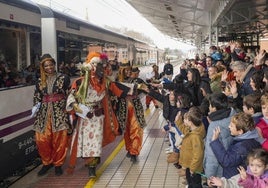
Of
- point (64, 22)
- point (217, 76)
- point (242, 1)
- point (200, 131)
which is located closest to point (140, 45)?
point (242, 1)

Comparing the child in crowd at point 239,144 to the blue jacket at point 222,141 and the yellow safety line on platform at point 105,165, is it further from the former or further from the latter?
the yellow safety line on platform at point 105,165

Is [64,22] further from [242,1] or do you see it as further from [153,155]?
[242,1]

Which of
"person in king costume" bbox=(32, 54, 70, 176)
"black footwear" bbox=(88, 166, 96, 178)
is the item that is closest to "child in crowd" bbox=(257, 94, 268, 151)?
"black footwear" bbox=(88, 166, 96, 178)

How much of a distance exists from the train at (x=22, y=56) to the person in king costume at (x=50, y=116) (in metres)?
0.35

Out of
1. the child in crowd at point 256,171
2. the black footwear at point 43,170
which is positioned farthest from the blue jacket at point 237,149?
the black footwear at point 43,170

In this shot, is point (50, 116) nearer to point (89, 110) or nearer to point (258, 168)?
point (89, 110)

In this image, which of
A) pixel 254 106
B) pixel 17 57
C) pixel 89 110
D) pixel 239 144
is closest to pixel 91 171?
pixel 89 110

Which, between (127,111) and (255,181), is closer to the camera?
(255,181)

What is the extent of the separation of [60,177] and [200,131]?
241 centimetres

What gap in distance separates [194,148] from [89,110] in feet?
5.90

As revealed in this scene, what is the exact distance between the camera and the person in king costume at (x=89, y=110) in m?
5.91

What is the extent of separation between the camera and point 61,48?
833 centimetres

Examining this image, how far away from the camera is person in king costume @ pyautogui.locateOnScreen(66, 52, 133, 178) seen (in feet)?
19.4

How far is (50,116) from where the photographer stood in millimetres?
6152
